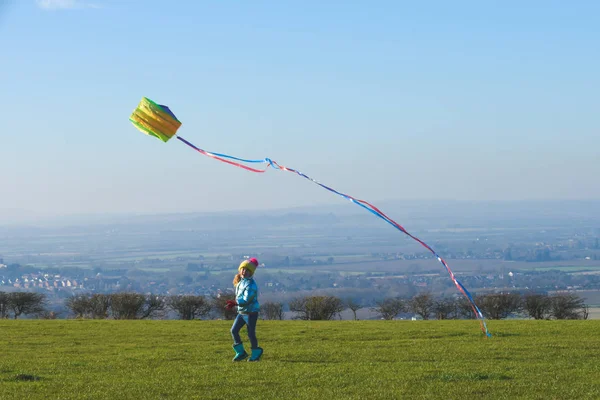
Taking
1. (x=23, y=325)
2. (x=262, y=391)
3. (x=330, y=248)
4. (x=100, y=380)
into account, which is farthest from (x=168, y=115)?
(x=330, y=248)

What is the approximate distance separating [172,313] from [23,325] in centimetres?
1584

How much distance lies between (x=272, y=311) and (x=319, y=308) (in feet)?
16.0

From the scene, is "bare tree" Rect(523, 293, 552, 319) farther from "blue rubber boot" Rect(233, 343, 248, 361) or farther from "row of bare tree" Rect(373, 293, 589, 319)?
"blue rubber boot" Rect(233, 343, 248, 361)

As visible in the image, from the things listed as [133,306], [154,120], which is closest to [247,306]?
[154,120]

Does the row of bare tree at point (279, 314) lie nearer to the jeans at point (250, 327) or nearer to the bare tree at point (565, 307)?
the bare tree at point (565, 307)

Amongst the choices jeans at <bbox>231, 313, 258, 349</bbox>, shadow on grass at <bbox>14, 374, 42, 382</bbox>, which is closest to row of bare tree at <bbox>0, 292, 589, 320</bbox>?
jeans at <bbox>231, 313, 258, 349</bbox>

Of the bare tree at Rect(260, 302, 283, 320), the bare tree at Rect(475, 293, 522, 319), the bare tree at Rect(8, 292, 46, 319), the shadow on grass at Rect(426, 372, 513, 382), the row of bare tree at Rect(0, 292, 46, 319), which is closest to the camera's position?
the shadow on grass at Rect(426, 372, 513, 382)

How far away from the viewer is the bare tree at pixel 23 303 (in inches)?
1583

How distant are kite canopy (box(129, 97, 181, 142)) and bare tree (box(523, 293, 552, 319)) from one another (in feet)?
85.6

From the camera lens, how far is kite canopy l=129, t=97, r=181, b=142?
1748 cm

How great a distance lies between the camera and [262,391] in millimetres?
11125

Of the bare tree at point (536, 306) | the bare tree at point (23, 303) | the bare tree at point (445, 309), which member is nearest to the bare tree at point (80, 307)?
the bare tree at point (23, 303)

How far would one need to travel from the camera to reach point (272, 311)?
144 feet

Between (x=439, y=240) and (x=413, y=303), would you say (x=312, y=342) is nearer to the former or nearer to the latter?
(x=413, y=303)
